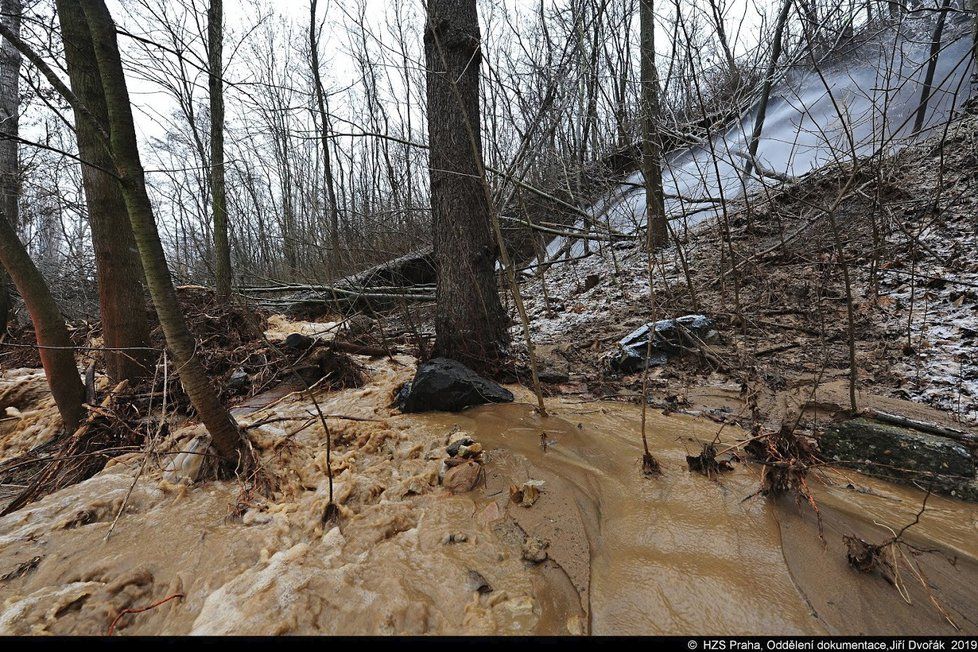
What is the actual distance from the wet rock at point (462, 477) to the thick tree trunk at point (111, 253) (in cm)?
275

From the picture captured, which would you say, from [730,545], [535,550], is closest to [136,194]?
[535,550]

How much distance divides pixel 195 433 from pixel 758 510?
9.46 feet

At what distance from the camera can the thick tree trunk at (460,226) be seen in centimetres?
349

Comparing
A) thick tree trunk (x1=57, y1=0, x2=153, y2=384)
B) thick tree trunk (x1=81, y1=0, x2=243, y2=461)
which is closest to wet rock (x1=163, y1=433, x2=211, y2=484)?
thick tree trunk (x1=81, y1=0, x2=243, y2=461)

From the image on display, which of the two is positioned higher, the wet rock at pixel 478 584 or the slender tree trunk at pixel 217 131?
the slender tree trunk at pixel 217 131

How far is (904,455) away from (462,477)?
201 centimetres

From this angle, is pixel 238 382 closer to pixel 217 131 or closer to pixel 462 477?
pixel 462 477

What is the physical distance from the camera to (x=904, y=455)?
71.4 inches

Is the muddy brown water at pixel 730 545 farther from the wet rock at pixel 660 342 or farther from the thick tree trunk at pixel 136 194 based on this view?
the thick tree trunk at pixel 136 194

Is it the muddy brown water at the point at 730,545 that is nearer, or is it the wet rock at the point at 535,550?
the muddy brown water at the point at 730,545

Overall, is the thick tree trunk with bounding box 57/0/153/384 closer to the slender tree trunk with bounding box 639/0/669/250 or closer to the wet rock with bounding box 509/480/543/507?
the wet rock with bounding box 509/480/543/507

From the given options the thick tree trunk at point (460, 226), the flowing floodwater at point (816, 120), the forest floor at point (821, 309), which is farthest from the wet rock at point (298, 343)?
the flowing floodwater at point (816, 120)

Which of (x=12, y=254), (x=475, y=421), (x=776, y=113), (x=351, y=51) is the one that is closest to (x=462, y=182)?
(x=475, y=421)

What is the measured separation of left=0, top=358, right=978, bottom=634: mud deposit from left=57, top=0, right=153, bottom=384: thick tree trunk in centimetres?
154
